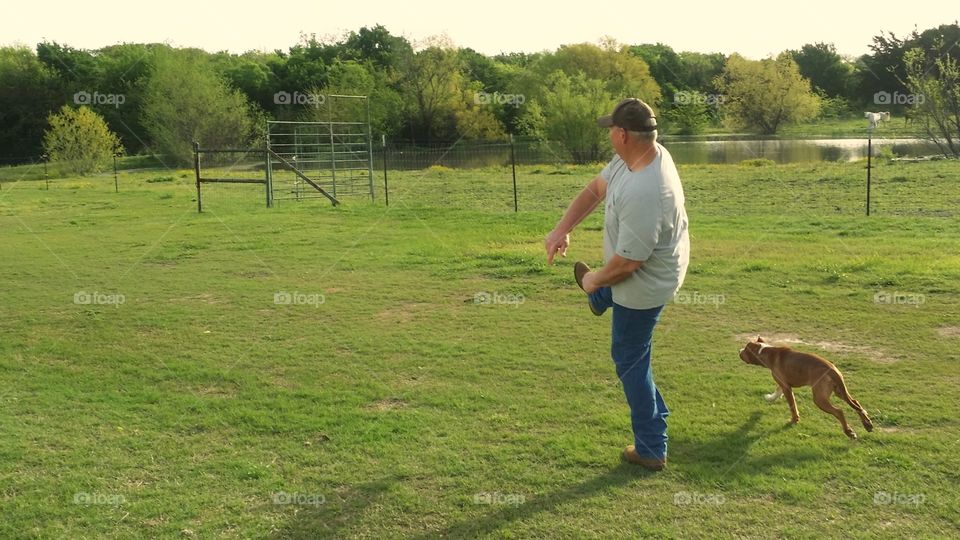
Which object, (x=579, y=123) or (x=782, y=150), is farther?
(x=579, y=123)

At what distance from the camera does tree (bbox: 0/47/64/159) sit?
2242 inches

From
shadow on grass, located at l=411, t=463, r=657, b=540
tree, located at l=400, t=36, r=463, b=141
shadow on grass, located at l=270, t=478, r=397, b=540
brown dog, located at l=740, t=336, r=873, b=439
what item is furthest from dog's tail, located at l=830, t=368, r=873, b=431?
tree, located at l=400, t=36, r=463, b=141

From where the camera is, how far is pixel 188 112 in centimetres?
5259

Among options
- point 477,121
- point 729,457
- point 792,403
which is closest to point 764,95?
point 477,121

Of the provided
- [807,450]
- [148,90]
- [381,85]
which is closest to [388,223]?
[807,450]

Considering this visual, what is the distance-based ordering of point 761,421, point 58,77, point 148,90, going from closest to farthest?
point 761,421 < point 148,90 < point 58,77

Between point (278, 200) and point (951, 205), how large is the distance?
16.4 metres

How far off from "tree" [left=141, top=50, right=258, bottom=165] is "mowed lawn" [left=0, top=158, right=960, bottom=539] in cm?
4200

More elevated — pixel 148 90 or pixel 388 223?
pixel 148 90

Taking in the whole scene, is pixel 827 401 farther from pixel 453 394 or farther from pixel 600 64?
A: pixel 600 64

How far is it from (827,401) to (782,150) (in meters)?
32.7

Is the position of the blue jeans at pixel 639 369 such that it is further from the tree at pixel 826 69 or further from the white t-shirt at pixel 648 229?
the tree at pixel 826 69

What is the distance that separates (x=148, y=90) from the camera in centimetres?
5522

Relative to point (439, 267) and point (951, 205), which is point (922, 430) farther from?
point (951, 205)
